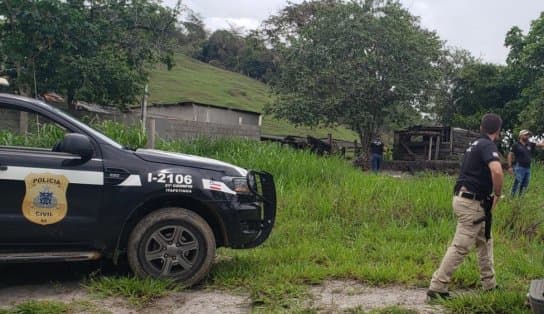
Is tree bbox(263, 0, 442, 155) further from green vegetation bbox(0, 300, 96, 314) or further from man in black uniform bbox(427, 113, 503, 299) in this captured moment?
green vegetation bbox(0, 300, 96, 314)

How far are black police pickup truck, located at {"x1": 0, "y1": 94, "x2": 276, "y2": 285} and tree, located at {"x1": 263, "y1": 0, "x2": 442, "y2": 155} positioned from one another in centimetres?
1992

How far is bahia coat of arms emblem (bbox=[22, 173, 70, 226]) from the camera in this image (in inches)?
184

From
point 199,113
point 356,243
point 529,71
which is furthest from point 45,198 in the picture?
point 529,71

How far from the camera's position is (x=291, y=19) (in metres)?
43.7

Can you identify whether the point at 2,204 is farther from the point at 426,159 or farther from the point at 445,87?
the point at 445,87

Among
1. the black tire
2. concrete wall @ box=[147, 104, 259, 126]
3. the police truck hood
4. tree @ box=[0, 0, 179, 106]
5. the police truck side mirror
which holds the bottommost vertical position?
the black tire

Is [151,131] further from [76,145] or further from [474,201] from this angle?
[474,201]

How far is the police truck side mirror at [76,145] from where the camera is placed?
4.67m

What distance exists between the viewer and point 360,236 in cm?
725

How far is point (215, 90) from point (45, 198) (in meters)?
53.8

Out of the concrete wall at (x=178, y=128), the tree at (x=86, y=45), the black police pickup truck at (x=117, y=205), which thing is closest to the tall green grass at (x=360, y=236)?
the black police pickup truck at (x=117, y=205)

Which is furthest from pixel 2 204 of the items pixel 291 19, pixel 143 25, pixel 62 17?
pixel 291 19

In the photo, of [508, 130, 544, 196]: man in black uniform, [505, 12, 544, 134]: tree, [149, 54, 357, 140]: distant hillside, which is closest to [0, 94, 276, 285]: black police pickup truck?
[508, 130, 544, 196]: man in black uniform

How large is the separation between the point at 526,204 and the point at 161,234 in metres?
5.74
